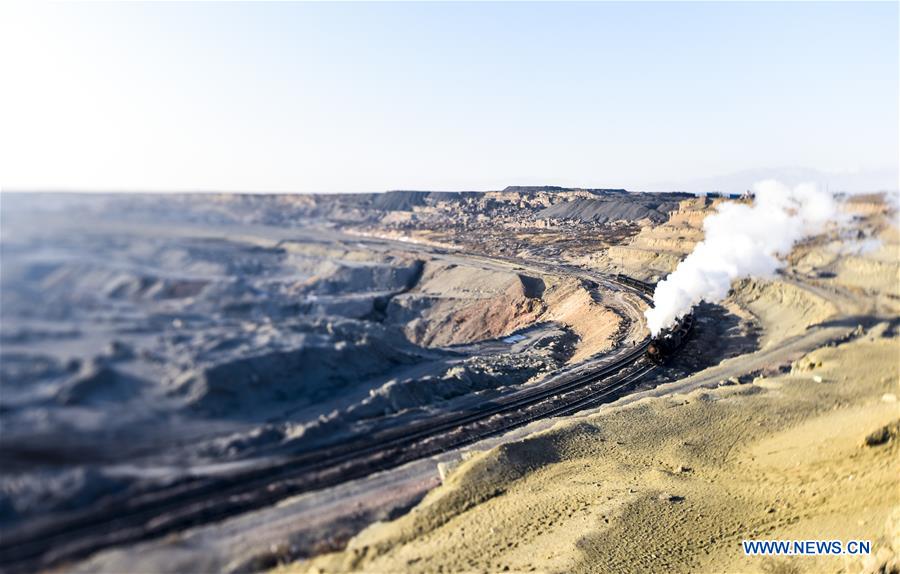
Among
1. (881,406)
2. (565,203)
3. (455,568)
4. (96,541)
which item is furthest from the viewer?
(565,203)

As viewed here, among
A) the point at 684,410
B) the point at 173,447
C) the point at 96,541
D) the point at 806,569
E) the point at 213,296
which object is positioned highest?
the point at 213,296

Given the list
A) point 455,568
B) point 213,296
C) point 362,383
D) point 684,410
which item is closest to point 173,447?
point 213,296

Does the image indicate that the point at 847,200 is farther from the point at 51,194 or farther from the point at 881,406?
the point at 51,194

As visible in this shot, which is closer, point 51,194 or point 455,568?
point 51,194

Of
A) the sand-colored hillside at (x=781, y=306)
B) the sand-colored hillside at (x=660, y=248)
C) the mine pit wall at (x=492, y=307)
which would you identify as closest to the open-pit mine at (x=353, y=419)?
the sand-colored hillside at (x=781, y=306)

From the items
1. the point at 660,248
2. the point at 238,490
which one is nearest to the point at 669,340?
the point at 238,490

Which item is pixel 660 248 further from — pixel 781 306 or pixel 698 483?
pixel 698 483
